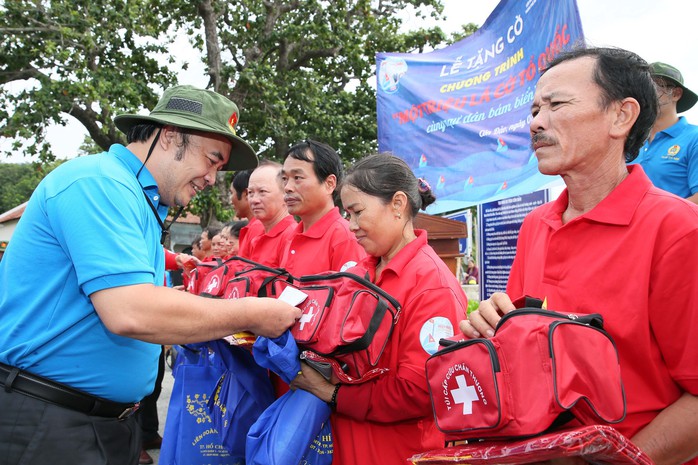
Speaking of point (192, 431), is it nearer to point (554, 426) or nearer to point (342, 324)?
point (342, 324)

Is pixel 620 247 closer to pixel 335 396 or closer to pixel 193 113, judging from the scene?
pixel 335 396

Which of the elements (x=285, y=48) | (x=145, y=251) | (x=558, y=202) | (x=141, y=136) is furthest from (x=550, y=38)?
(x=285, y=48)

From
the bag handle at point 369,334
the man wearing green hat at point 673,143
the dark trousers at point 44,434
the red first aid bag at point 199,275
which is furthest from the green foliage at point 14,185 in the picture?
the bag handle at point 369,334

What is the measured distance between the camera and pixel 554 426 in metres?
1.27

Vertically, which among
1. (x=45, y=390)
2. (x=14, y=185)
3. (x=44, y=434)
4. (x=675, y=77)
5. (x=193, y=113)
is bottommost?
(x=14, y=185)

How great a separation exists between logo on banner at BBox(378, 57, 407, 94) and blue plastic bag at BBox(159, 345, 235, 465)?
487 centimetres

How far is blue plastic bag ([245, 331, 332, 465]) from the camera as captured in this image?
201 cm

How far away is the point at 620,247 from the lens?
1.45 m

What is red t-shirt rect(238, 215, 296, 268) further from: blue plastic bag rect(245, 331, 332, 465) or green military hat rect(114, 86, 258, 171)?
blue plastic bag rect(245, 331, 332, 465)

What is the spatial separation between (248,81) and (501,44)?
27.6 ft

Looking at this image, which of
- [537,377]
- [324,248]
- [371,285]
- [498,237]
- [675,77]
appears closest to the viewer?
[537,377]

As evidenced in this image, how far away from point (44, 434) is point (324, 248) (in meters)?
1.76

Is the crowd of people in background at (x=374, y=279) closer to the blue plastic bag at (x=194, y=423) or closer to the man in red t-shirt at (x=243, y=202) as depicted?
the blue plastic bag at (x=194, y=423)

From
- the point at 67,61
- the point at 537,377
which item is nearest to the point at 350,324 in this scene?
the point at 537,377
